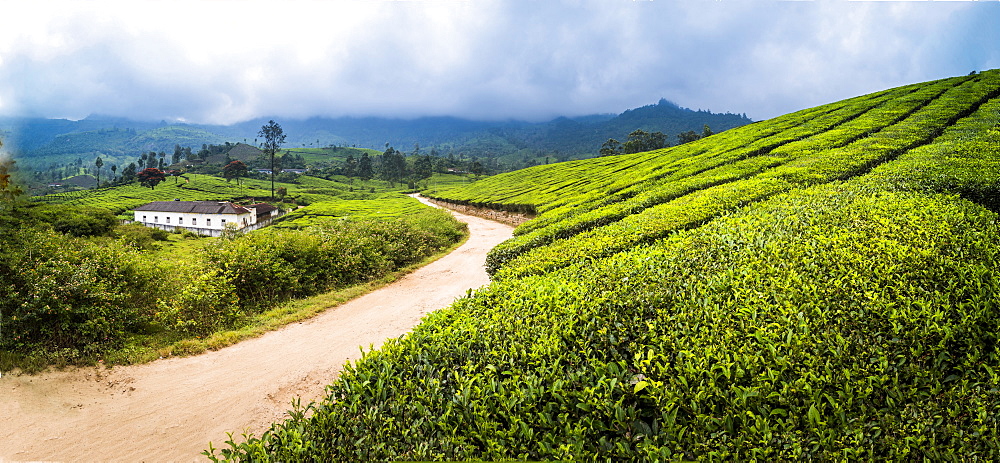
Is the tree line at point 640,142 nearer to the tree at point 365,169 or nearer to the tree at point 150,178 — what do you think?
the tree at point 365,169

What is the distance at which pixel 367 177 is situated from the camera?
11875cm

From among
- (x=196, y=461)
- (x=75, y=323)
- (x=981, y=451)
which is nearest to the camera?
(x=981, y=451)

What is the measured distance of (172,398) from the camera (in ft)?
21.3

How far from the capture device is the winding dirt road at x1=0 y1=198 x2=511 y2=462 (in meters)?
5.38

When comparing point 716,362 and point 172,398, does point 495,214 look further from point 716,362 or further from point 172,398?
point 716,362

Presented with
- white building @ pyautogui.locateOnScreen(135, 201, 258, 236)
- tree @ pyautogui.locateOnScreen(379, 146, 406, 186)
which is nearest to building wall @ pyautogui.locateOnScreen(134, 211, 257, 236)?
white building @ pyautogui.locateOnScreen(135, 201, 258, 236)

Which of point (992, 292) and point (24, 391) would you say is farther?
point (24, 391)

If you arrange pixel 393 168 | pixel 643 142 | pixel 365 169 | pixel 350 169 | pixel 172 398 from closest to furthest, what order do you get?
pixel 172 398
pixel 643 142
pixel 365 169
pixel 393 168
pixel 350 169

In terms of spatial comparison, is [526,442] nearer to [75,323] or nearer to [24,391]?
[24,391]

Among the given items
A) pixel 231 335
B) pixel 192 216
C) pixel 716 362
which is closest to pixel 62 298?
pixel 231 335

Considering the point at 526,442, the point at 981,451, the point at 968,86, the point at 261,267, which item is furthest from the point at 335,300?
the point at 968,86

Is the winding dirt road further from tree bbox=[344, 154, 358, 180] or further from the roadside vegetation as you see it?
tree bbox=[344, 154, 358, 180]

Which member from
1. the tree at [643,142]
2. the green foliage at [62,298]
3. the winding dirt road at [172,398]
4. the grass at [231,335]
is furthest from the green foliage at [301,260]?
the tree at [643,142]

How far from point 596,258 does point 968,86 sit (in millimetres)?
42136
